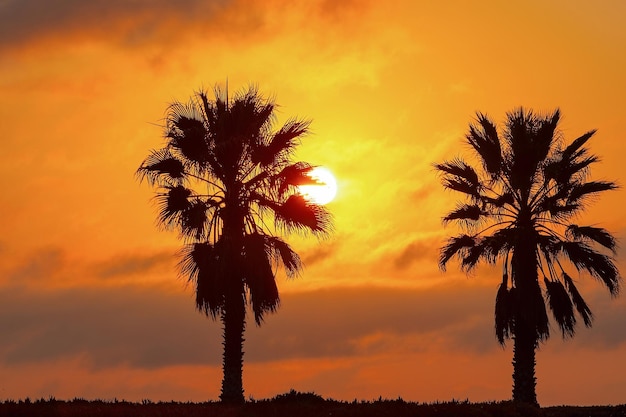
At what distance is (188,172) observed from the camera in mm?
46969

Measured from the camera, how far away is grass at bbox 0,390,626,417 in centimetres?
3700

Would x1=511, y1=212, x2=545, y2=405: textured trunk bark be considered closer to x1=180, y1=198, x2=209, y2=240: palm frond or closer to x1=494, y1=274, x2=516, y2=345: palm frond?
x1=494, y1=274, x2=516, y2=345: palm frond

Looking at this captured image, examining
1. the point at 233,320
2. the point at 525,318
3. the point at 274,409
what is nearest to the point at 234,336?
the point at 233,320

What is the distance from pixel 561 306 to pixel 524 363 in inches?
122

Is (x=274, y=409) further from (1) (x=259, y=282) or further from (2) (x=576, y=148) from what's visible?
(2) (x=576, y=148)

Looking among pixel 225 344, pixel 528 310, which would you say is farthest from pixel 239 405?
pixel 528 310

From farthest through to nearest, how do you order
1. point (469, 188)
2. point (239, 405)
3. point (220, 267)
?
point (469, 188)
point (220, 267)
point (239, 405)

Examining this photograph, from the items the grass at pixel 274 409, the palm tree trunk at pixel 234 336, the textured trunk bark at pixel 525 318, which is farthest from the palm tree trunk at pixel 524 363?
the palm tree trunk at pixel 234 336

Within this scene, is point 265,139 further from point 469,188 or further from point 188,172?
point 469,188

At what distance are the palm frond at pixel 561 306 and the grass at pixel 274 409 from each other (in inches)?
339

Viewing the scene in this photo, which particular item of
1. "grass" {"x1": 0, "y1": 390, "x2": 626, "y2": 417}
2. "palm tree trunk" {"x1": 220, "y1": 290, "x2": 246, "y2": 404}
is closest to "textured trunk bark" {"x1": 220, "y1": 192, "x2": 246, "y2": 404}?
"palm tree trunk" {"x1": 220, "y1": 290, "x2": 246, "y2": 404}

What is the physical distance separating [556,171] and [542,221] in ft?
7.89

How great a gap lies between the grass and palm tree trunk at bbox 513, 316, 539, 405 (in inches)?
344

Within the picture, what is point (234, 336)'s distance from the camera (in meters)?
45.5
